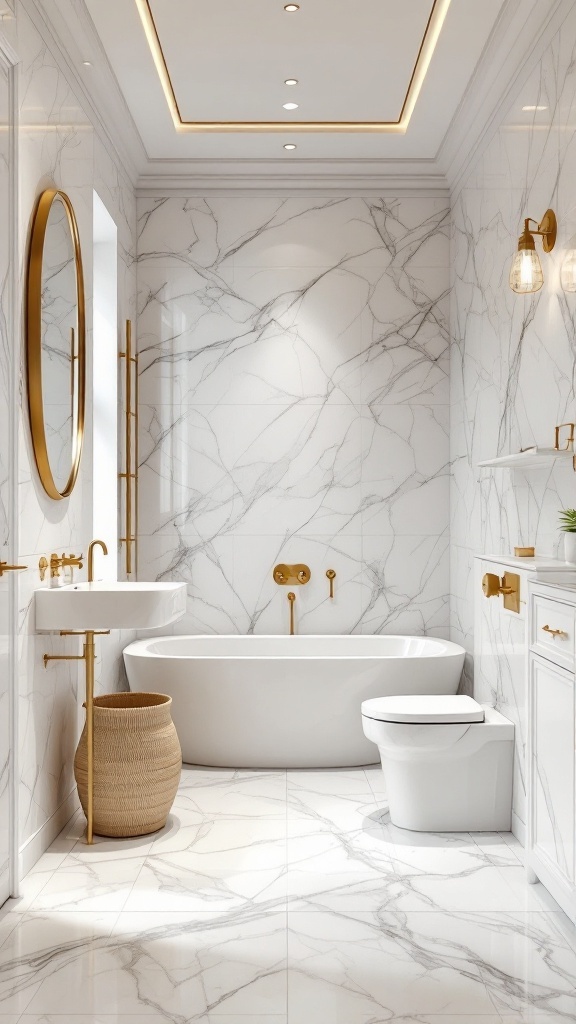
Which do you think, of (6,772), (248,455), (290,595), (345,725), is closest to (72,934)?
(6,772)

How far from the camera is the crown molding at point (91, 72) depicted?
9.68 ft

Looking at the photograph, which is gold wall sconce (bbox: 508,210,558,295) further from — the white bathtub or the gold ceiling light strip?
the white bathtub

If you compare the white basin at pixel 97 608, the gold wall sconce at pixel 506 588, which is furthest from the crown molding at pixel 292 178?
the white basin at pixel 97 608

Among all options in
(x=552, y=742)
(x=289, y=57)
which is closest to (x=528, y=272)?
(x=289, y=57)

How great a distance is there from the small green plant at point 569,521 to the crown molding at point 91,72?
2220mm

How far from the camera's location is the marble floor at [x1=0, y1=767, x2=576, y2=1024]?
6.63 feet

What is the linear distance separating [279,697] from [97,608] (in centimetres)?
128

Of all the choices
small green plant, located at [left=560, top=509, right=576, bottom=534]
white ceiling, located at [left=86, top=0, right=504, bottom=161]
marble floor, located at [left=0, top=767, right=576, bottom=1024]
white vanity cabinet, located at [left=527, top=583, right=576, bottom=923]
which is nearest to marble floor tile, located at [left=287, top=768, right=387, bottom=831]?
marble floor, located at [left=0, top=767, right=576, bottom=1024]

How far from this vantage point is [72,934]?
236 cm

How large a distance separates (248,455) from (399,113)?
69.5 inches

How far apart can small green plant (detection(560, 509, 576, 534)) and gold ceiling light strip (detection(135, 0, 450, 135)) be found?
1803 mm

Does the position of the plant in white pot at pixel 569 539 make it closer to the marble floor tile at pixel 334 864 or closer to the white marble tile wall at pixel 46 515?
the marble floor tile at pixel 334 864

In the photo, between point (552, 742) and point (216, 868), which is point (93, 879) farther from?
point (552, 742)

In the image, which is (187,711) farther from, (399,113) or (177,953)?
(399,113)
